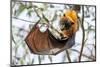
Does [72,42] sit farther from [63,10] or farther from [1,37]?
[1,37]

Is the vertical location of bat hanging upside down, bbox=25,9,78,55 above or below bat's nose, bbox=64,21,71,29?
below

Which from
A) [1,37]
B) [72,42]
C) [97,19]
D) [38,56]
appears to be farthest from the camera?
[97,19]

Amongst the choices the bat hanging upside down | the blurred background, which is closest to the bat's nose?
the bat hanging upside down

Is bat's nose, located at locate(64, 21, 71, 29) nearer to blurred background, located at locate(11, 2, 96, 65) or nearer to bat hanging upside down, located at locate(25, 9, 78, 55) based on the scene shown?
bat hanging upside down, located at locate(25, 9, 78, 55)

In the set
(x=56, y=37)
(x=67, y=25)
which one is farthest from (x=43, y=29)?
(x=67, y=25)

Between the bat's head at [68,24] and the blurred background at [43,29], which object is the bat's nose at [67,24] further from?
the blurred background at [43,29]

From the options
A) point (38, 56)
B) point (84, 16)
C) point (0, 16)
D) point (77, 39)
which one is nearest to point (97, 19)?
point (84, 16)
